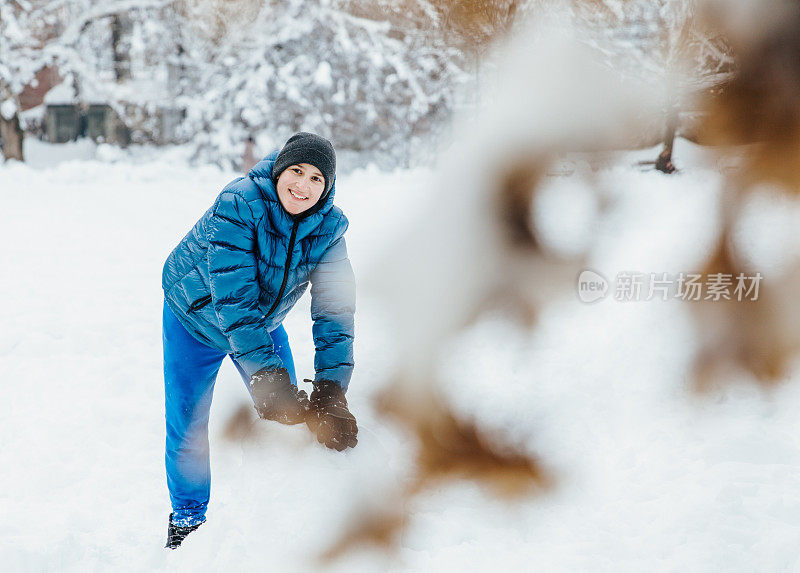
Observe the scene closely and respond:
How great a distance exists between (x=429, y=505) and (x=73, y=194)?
8.44m

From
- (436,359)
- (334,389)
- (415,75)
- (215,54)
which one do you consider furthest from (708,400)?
(215,54)

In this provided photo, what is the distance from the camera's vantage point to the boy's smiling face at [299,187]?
5.56 ft

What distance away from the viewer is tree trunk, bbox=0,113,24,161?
33.0 feet

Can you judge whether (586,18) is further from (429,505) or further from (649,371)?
(429,505)

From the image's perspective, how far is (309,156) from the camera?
1.68 metres

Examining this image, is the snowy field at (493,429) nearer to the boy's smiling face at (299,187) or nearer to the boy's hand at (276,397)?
the boy's hand at (276,397)

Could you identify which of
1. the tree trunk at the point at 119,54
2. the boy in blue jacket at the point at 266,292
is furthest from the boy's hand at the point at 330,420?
the tree trunk at the point at 119,54

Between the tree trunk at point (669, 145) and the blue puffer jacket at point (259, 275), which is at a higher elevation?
the tree trunk at point (669, 145)

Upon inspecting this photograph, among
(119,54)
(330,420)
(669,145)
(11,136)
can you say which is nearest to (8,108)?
(11,136)

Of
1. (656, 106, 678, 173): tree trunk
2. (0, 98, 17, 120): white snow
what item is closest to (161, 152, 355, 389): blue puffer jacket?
(656, 106, 678, 173): tree trunk

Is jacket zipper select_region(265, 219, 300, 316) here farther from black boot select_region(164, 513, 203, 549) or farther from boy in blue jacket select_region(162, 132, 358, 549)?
black boot select_region(164, 513, 203, 549)

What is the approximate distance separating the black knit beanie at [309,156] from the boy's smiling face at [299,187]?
0.02 meters

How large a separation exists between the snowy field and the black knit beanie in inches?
29.9

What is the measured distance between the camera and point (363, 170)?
30.4ft
